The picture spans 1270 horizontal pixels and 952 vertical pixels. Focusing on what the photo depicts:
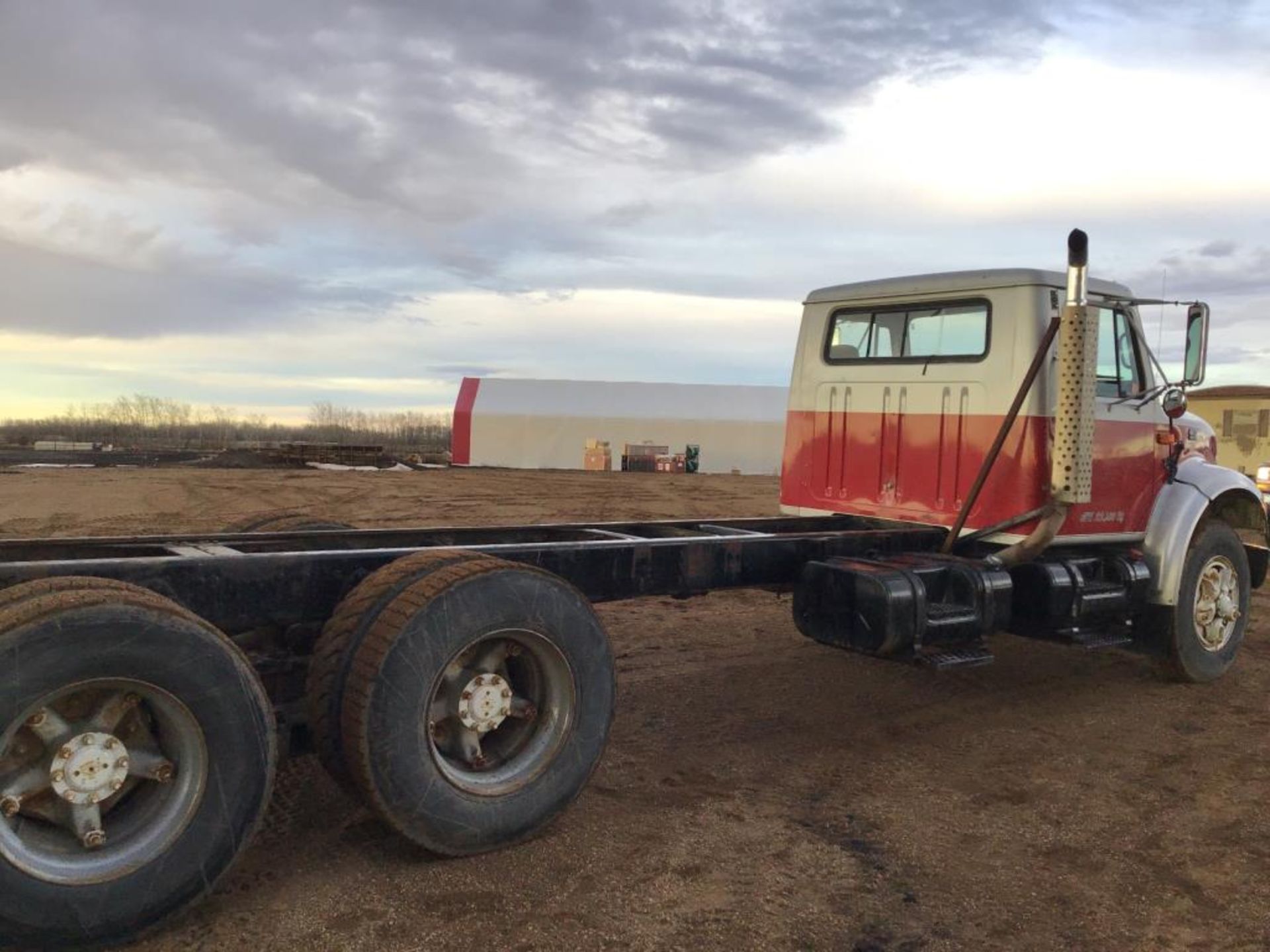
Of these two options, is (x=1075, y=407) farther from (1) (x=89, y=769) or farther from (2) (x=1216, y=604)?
(1) (x=89, y=769)

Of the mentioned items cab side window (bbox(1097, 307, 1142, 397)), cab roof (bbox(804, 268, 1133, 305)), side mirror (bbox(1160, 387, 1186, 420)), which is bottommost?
side mirror (bbox(1160, 387, 1186, 420))

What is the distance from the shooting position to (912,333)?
21.9ft

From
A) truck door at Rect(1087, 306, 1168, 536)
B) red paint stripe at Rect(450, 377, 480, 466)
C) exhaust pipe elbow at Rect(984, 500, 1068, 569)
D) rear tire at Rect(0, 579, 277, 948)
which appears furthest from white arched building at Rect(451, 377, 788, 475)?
rear tire at Rect(0, 579, 277, 948)

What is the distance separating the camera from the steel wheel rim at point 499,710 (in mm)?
3830

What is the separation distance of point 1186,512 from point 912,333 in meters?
2.19

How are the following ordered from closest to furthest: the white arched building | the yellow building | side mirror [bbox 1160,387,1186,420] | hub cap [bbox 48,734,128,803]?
1. hub cap [bbox 48,734,128,803]
2. side mirror [bbox 1160,387,1186,420]
3. the yellow building
4. the white arched building

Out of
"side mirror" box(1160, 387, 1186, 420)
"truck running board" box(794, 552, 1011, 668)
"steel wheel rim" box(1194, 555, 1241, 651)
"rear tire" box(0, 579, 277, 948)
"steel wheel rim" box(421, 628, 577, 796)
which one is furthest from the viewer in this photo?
"steel wheel rim" box(1194, 555, 1241, 651)

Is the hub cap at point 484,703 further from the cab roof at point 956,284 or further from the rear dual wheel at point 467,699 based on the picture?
the cab roof at point 956,284

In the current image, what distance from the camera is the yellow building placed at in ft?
51.8

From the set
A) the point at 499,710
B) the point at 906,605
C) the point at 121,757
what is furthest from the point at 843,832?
the point at 121,757

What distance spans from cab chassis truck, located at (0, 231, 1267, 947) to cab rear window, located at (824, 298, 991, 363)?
0.02 metres

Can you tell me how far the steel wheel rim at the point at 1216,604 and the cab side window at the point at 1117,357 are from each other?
1.43m

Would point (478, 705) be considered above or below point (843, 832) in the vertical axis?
above

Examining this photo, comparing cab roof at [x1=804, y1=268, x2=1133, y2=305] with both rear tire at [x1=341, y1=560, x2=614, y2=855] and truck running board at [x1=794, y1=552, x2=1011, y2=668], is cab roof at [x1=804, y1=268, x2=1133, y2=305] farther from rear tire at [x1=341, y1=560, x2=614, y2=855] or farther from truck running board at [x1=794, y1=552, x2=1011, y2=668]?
rear tire at [x1=341, y1=560, x2=614, y2=855]
